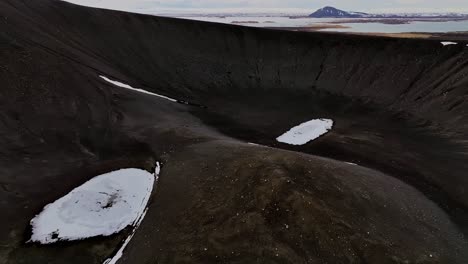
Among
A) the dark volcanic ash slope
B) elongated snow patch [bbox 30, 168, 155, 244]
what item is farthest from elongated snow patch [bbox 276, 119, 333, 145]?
elongated snow patch [bbox 30, 168, 155, 244]

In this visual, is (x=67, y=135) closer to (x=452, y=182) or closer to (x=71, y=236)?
(x=71, y=236)

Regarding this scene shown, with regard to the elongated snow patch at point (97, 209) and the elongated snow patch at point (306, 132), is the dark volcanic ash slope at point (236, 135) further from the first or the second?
the elongated snow patch at point (306, 132)

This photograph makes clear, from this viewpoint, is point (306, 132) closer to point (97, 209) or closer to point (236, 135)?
point (236, 135)

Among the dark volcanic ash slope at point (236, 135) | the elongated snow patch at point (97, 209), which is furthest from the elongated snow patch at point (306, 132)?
the elongated snow patch at point (97, 209)

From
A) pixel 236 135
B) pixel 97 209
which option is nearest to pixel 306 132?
pixel 236 135

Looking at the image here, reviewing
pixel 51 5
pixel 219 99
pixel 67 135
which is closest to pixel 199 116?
pixel 219 99

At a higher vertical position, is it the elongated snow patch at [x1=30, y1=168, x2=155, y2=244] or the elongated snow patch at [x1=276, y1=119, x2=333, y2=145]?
the elongated snow patch at [x1=30, y1=168, x2=155, y2=244]

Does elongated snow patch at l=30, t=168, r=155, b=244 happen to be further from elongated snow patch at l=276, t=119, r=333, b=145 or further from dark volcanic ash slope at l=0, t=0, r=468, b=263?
elongated snow patch at l=276, t=119, r=333, b=145
